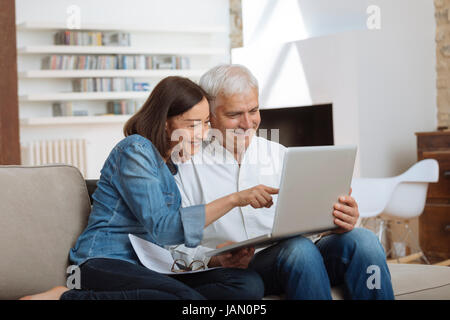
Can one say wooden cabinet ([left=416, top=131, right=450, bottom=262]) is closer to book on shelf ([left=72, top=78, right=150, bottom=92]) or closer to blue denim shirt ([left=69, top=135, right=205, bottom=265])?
blue denim shirt ([left=69, top=135, right=205, bottom=265])

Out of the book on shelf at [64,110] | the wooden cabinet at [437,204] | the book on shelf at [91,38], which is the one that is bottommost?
the wooden cabinet at [437,204]

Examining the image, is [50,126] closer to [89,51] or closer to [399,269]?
[89,51]

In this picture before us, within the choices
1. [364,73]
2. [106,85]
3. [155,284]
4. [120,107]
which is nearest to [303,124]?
[364,73]

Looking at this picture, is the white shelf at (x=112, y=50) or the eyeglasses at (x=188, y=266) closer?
the eyeglasses at (x=188, y=266)

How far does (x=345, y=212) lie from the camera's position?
173 cm

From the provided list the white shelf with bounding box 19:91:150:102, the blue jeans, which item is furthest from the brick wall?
the blue jeans

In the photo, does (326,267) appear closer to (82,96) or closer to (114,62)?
(82,96)

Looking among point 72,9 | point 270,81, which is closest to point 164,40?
point 72,9

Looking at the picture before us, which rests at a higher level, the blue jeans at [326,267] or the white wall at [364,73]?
the white wall at [364,73]

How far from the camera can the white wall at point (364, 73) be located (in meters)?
4.63

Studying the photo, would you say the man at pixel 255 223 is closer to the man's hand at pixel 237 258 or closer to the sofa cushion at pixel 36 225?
the man's hand at pixel 237 258

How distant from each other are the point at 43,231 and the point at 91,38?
552 centimetres

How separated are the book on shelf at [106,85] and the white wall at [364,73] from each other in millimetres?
2318

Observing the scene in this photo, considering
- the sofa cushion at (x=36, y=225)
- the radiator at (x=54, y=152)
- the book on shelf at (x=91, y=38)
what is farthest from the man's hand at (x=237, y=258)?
the book on shelf at (x=91, y=38)
